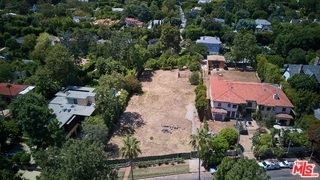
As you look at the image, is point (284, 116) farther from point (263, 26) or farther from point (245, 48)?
point (263, 26)

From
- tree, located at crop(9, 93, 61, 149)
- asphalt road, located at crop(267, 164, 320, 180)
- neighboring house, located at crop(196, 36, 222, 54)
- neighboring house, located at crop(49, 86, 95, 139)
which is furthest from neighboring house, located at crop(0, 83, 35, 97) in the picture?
neighboring house, located at crop(196, 36, 222, 54)

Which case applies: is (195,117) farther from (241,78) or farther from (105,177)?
(105,177)

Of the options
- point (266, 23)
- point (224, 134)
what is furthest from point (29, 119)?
point (266, 23)

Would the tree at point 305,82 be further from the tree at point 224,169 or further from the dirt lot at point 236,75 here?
the tree at point 224,169

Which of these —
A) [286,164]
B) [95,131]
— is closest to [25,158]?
[95,131]

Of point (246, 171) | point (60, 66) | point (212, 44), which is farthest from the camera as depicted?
point (212, 44)

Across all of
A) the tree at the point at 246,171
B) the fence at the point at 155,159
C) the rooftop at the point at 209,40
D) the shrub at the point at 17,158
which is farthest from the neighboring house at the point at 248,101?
the rooftop at the point at 209,40

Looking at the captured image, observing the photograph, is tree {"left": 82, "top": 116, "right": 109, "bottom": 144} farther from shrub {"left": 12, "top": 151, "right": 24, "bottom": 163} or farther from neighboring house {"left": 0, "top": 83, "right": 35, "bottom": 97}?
neighboring house {"left": 0, "top": 83, "right": 35, "bottom": 97}
